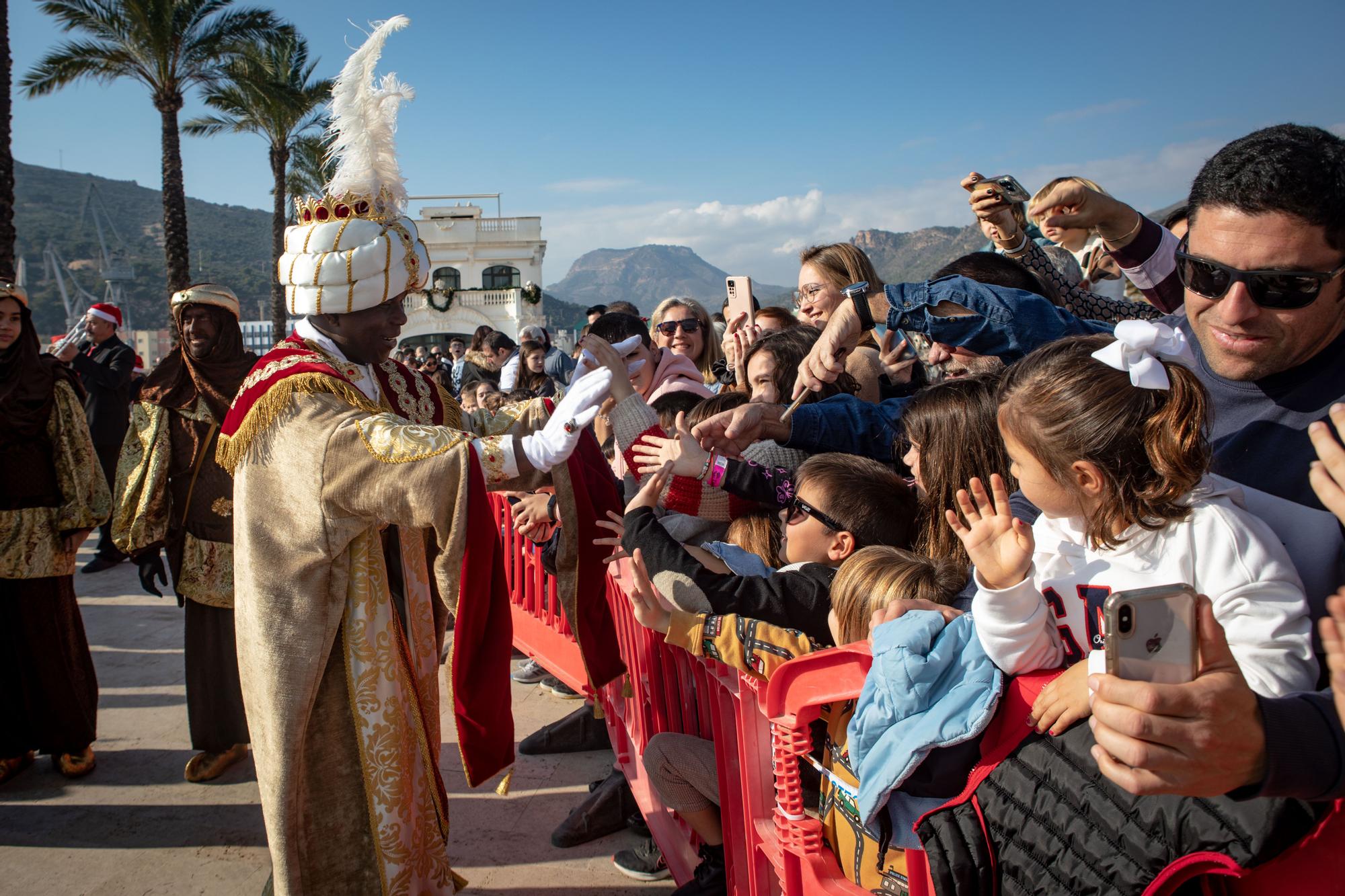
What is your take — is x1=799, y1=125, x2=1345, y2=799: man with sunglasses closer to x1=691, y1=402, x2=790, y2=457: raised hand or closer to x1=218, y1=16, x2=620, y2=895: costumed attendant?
x1=691, y1=402, x2=790, y2=457: raised hand

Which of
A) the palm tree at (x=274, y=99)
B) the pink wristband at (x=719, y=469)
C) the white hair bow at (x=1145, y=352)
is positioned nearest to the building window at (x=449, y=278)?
the palm tree at (x=274, y=99)

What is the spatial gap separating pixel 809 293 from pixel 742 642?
94.1 inches

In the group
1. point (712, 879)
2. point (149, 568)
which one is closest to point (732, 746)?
point (712, 879)

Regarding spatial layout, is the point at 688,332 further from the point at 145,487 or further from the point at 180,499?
the point at 145,487

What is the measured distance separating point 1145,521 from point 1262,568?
0.62 feet

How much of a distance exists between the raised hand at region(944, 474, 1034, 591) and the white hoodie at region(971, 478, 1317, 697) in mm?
24

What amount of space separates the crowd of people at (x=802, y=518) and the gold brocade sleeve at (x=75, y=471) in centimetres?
2

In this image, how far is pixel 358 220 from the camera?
2.68 meters

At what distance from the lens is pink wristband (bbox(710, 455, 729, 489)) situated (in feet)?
9.30

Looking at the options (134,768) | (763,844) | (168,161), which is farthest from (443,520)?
(168,161)

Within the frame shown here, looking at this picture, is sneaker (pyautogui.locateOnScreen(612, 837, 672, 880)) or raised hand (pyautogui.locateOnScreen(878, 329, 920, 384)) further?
raised hand (pyautogui.locateOnScreen(878, 329, 920, 384))

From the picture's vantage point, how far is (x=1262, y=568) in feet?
4.31

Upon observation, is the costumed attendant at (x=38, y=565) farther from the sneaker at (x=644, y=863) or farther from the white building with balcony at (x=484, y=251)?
the white building with balcony at (x=484, y=251)

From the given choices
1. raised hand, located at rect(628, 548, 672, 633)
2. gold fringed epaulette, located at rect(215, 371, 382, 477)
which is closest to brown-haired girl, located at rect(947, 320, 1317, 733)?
raised hand, located at rect(628, 548, 672, 633)
